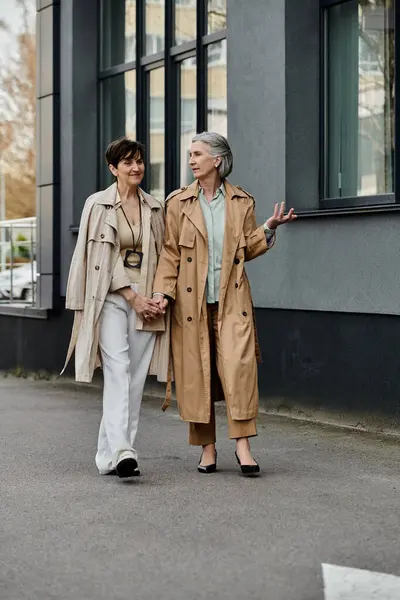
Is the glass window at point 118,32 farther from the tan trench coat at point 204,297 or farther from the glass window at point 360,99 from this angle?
the tan trench coat at point 204,297

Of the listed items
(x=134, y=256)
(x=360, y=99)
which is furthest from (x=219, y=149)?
(x=360, y=99)

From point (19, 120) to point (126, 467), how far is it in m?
13.8

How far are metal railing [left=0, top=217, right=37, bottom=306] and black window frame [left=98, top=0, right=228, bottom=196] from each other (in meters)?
2.18

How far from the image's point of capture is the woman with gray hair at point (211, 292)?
7.53m

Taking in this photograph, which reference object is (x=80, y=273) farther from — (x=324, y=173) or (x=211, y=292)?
(x=324, y=173)

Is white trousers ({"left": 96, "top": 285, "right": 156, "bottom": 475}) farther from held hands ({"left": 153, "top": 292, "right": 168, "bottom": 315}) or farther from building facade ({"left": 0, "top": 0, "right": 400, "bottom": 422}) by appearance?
building facade ({"left": 0, "top": 0, "right": 400, "bottom": 422})

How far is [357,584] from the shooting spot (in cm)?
493

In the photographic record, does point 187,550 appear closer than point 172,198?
Yes

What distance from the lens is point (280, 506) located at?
655 cm

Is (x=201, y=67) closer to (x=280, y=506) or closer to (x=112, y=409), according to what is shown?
(x=112, y=409)

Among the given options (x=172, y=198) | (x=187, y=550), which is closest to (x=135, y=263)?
(x=172, y=198)

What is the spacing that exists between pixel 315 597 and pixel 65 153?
1065 centimetres

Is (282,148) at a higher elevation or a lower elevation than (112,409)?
higher

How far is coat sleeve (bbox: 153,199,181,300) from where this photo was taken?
299 inches
